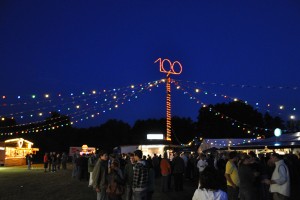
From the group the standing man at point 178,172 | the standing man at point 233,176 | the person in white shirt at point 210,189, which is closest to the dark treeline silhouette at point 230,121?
the standing man at point 178,172

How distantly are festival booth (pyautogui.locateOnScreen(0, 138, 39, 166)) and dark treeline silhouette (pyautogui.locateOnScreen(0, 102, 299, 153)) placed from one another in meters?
4.51

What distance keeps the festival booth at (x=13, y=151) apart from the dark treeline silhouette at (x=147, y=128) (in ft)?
14.8

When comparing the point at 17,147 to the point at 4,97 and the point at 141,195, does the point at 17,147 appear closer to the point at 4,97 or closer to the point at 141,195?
the point at 4,97

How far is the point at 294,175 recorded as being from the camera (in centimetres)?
1688

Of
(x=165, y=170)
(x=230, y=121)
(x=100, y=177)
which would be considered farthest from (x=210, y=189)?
(x=230, y=121)

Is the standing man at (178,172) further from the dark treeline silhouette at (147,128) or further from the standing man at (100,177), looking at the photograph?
the dark treeline silhouette at (147,128)

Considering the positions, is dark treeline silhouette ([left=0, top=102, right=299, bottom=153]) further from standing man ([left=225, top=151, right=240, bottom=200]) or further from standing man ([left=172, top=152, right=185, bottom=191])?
standing man ([left=225, top=151, right=240, bottom=200])

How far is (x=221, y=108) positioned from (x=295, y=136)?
43319 mm

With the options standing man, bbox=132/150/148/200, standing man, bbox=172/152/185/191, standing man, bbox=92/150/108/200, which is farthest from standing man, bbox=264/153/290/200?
standing man, bbox=172/152/185/191

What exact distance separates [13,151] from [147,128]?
4414 centimetres

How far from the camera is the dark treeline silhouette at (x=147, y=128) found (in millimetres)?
62469

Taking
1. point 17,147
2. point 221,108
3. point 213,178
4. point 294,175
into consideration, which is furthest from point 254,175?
point 221,108

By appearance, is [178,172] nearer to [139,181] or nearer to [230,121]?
[139,181]

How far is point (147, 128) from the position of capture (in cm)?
8531
